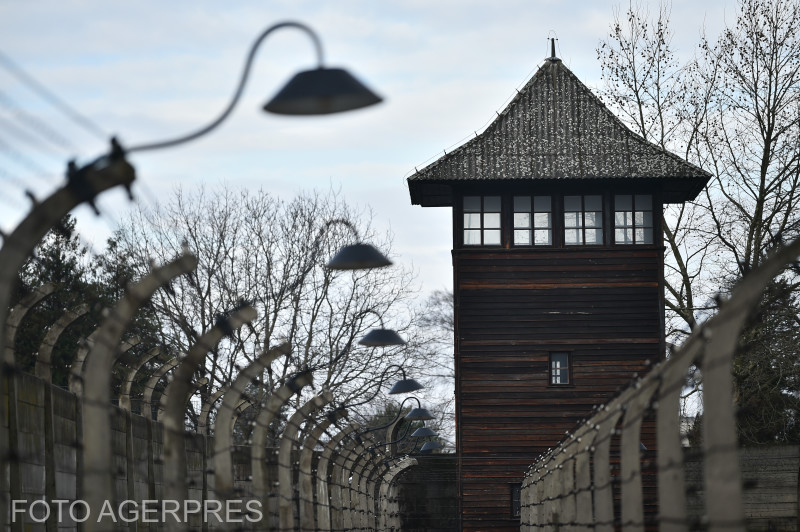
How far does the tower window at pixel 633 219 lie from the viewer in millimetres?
30844

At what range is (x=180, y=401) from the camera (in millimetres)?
6945

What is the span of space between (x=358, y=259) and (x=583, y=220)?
18767mm

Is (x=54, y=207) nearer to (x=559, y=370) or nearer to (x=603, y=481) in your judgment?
(x=603, y=481)

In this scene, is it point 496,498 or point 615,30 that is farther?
point 615,30

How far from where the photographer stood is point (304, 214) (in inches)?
1535

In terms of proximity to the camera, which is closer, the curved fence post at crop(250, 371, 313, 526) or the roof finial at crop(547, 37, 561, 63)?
the curved fence post at crop(250, 371, 313, 526)

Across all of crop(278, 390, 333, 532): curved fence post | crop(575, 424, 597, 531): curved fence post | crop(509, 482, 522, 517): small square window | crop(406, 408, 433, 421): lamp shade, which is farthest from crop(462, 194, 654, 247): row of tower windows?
crop(575, 424, 597, 531): curved fence post

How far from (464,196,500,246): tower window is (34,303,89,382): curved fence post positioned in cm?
2209

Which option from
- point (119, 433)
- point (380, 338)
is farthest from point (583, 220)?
point (119, 433)

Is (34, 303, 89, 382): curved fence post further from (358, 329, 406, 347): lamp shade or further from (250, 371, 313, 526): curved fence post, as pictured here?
(358, 329, 406, 347): lamp shade

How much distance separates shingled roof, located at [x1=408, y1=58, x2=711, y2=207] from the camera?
30.5 metres

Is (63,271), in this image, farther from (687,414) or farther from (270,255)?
(687,414)

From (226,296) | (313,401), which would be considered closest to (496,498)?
(226,296)

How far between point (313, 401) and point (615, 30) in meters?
30.2
